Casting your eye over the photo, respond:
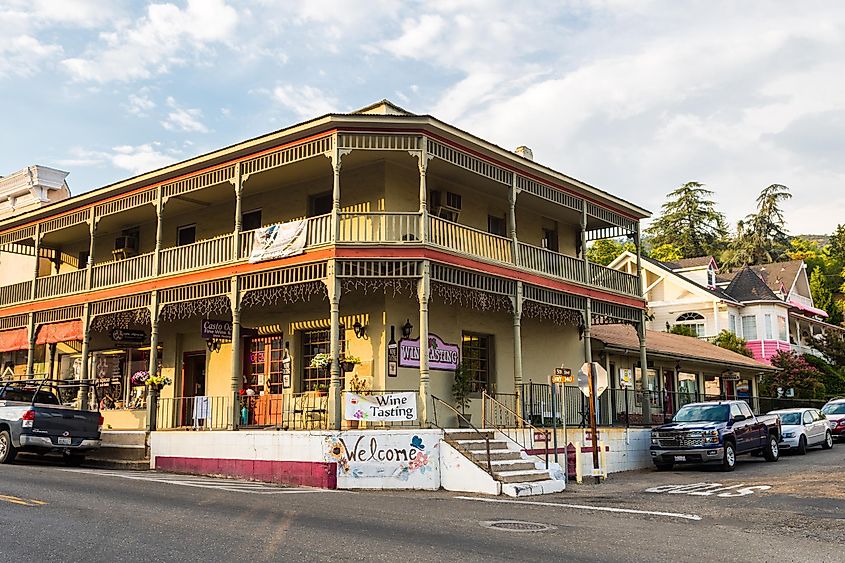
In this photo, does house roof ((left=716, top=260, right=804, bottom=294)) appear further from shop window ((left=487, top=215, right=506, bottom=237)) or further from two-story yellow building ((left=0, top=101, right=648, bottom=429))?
shop window ((left=487, top=215, right=506, bottom=237))

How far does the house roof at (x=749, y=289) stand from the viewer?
150 feet

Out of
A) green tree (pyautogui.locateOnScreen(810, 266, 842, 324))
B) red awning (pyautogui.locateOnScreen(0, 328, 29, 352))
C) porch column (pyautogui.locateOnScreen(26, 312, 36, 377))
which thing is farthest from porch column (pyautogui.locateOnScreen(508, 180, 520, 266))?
green tree (pyautogui.locateOnScreen(810, 266, 842, 324))

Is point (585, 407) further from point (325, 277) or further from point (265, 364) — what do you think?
point (325, 277)

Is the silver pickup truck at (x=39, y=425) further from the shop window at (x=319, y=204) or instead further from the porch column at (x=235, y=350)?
the shop window at (x=319, y=204)

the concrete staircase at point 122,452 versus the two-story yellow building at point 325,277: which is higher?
the two-story yellow building at point 325,277

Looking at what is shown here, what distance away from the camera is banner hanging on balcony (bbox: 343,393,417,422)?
16.0m

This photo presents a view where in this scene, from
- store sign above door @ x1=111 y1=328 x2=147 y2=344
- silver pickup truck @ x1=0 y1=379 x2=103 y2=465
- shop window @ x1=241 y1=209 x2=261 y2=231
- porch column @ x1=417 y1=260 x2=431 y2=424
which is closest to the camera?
porch column @ x1=417 y1=260 x2=431 y2=424

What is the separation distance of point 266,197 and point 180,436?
649 centimetres

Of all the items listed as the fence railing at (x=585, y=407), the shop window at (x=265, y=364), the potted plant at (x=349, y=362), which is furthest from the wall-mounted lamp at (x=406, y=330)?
the shop window at (x=265, y=364)

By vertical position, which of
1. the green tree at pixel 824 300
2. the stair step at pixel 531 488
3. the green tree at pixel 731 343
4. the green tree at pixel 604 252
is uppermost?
the green tree at pixel 604 252

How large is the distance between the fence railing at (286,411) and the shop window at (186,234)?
209 inches

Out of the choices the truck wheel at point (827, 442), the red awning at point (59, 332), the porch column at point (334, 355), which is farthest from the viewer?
the truck wheel at point (827, 442)

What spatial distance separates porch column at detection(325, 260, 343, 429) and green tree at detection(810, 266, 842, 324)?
56.9 m

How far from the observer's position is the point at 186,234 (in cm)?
2348
